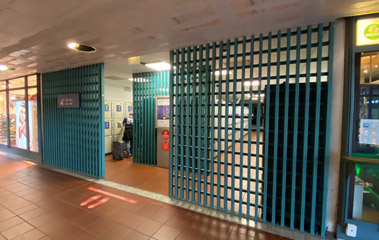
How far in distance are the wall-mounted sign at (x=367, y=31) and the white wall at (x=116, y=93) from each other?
6.87 metres

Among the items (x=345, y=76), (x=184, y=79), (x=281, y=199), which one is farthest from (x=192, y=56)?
(x=281, y=199)

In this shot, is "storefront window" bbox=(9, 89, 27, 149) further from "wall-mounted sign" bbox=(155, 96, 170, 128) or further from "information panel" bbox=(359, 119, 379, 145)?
"information panel" bbox=(359, 119, 379, 145)

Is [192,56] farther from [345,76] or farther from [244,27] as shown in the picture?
[345,76]

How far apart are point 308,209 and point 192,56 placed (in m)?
2.83

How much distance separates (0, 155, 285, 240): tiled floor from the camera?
2260 mm

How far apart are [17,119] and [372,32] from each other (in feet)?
30.1

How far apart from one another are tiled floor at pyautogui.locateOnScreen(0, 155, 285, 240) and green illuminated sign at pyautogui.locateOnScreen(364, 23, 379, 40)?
8.66 ft

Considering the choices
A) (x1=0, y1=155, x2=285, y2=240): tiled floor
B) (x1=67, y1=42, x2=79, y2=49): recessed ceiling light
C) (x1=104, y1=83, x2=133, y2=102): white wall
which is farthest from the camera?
(x1=104, y1=83, x2=133, y2=102): white wall

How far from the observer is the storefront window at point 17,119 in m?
5.84

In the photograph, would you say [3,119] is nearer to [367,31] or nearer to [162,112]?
[162,112]

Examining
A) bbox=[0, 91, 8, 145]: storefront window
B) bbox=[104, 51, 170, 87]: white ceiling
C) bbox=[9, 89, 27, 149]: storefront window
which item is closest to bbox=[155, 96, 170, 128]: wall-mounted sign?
bbox=[104, 51, 170, 87]: white ceiling

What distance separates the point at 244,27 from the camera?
2256 mm

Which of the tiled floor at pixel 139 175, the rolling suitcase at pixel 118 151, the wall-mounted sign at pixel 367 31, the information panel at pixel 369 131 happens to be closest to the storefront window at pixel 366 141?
the information panel at pixel 369 131

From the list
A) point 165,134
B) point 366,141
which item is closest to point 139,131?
point 165,134
